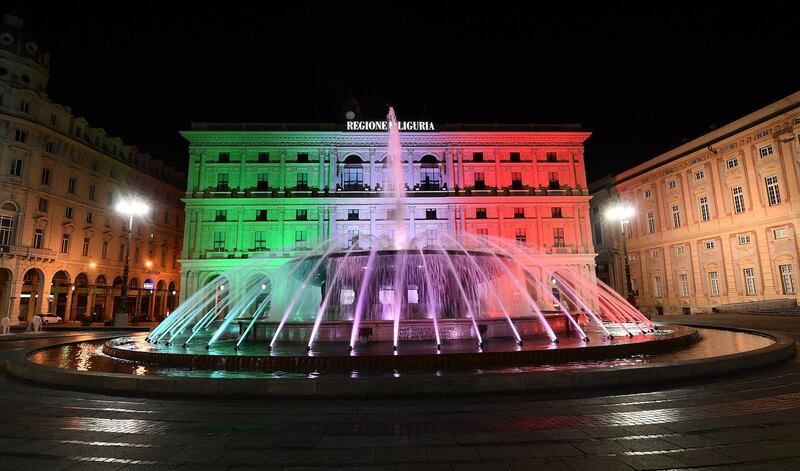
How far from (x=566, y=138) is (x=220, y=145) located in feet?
132

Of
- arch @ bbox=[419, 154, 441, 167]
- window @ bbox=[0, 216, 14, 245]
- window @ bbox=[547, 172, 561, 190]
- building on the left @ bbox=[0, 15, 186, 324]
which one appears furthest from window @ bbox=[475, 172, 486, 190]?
window @ bbox=[0, 216, 14, 245]

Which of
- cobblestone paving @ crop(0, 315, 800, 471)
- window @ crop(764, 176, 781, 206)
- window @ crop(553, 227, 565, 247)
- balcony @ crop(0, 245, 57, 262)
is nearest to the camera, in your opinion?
cobblestone paving @ crop(0, 315, 800, 471)

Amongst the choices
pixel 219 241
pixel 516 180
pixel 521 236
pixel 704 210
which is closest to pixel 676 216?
pixel 704 210

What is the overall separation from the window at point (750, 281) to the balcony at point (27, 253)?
6187 centimetres

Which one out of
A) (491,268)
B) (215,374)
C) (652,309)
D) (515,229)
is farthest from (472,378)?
(652,309)

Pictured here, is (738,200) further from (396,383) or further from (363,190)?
(396,383)

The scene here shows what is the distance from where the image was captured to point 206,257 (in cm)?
4344

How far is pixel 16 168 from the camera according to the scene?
35.3 meters

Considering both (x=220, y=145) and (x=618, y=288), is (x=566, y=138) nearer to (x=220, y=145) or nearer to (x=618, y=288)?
(x=618, y=288)

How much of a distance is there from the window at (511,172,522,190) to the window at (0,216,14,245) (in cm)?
4851

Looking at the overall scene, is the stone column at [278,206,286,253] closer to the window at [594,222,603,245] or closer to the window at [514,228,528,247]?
the window at [514,228,528,247]

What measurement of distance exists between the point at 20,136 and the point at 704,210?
208 feet

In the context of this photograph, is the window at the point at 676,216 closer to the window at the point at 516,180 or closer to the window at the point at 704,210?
the window at the point at 704,210

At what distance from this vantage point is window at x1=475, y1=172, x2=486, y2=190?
47.6m
